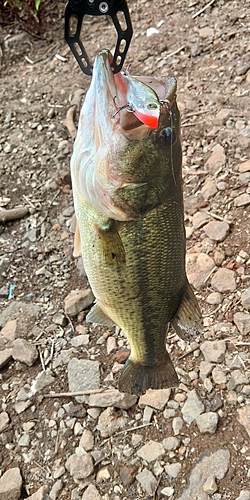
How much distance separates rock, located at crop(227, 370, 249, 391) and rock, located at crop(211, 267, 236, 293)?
1.74 ft

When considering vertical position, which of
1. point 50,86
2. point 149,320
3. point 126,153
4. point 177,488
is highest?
point 126,153

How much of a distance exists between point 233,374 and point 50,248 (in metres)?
1.67

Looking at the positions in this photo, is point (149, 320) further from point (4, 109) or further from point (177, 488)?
point (4, 109)

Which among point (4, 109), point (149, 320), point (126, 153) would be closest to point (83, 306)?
point (149, 320)

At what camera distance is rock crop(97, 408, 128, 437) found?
288 centimetres

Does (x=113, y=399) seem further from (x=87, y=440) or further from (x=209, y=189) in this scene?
(x=209, y=189)

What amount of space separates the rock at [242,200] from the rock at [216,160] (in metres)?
0.36

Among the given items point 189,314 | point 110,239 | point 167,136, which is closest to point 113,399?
point 189,314

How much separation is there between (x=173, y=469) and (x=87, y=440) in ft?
1.56

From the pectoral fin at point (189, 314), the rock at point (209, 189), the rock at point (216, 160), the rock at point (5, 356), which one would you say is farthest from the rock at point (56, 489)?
the rock at point (216, 160)

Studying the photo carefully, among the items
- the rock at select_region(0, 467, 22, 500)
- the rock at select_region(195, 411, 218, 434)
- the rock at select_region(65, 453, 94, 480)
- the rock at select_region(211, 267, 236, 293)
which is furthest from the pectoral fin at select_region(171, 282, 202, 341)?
the rock at select_region(0, 467, 22, 500)

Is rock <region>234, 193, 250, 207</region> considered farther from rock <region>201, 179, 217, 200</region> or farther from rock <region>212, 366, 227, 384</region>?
rock <region>212, 366, 227, 384</region>

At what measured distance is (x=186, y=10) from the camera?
5359mm

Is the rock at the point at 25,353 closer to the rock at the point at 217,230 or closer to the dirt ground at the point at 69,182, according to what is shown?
the dirt ground at the point at 69,182
